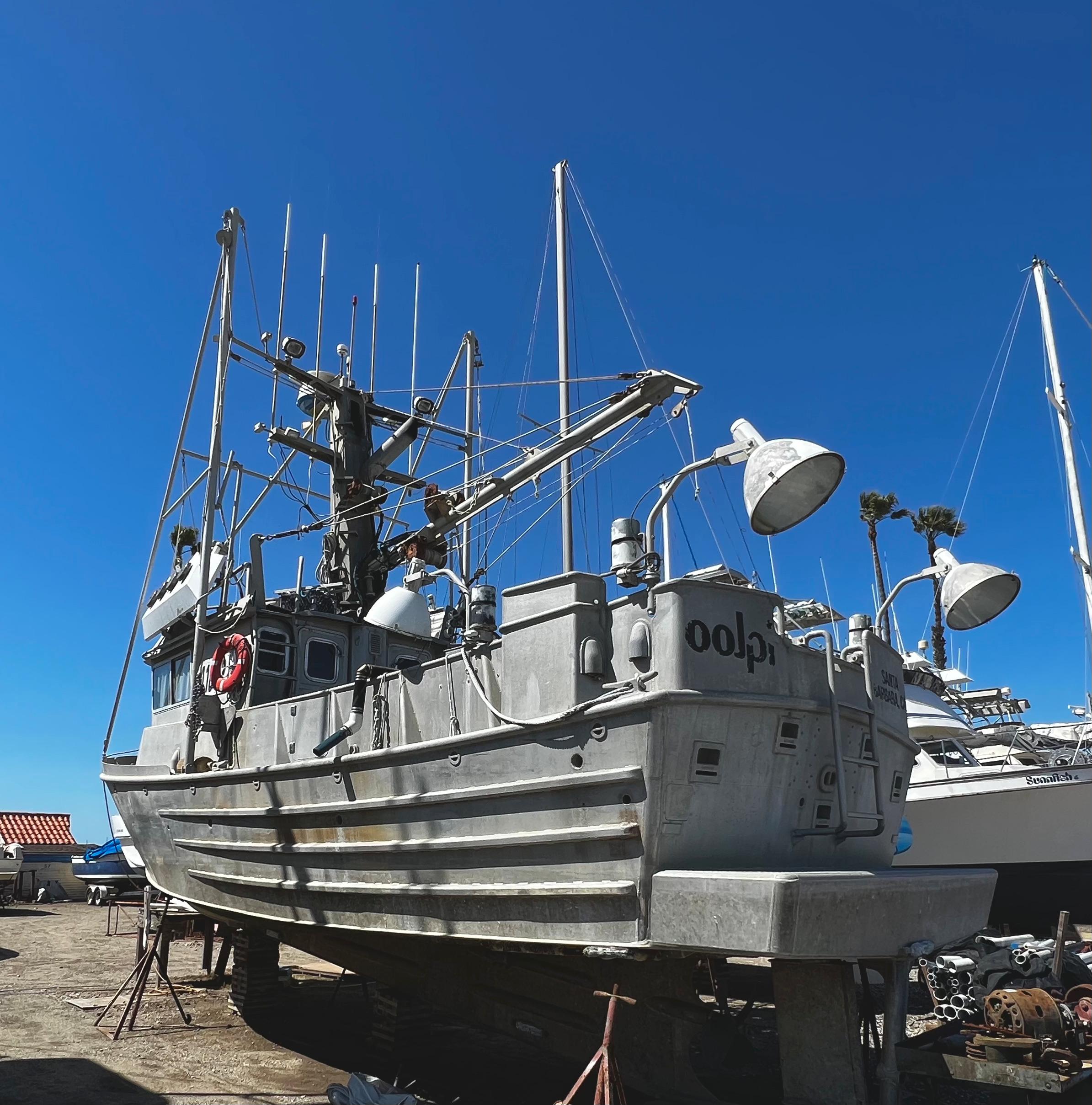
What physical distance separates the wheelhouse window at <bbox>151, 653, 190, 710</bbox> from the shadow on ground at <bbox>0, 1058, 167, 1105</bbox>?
4.18 m

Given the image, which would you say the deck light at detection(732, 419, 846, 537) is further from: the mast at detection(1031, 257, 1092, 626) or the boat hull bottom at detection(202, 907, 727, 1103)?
the mast at detection(1031, 257, 1092, 626)

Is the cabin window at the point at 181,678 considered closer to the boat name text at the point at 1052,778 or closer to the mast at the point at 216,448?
the mast at the point at 216,448

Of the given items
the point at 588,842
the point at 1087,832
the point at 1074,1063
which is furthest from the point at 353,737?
the point at 1087,832

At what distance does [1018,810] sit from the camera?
16.5 m

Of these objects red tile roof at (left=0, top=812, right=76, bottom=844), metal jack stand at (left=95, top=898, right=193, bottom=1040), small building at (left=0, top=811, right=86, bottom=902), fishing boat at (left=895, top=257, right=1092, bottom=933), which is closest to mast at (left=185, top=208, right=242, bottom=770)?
metal jack stand at (left=95, top=898, right=193, bottom=1040)

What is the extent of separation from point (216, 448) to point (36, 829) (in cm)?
3104

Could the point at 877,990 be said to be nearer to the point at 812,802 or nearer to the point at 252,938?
the point at 812,802

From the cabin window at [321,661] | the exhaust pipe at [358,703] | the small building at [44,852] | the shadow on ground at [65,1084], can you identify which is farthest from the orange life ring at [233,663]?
the small building at [44,852]

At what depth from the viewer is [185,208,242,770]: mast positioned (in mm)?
10477

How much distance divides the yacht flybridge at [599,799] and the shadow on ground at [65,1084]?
5.92ft

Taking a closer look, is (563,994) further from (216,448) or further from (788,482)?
(216,448)

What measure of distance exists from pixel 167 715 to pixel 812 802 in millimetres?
9214

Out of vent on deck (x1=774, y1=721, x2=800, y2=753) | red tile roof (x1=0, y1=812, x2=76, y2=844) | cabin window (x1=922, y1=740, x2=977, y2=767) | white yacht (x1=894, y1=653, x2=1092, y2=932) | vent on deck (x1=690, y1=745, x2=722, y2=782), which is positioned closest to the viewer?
vent on deck (x1=690, y1=745, x2=722, y2=782)

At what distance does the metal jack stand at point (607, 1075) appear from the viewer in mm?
5324
